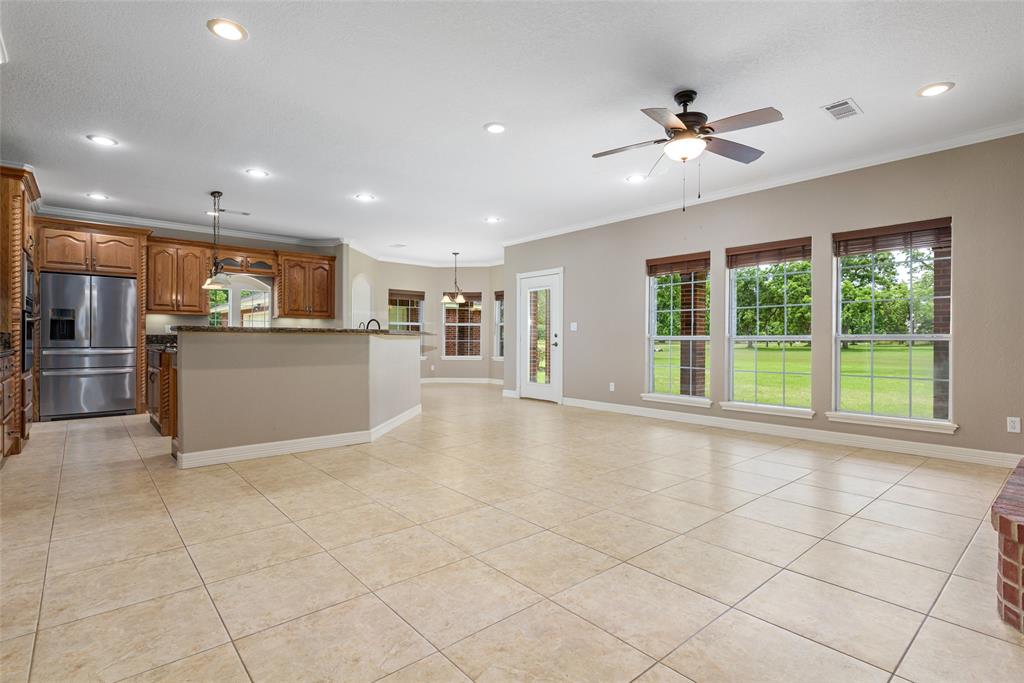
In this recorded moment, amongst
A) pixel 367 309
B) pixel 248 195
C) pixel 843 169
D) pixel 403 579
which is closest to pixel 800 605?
pixel 403 579

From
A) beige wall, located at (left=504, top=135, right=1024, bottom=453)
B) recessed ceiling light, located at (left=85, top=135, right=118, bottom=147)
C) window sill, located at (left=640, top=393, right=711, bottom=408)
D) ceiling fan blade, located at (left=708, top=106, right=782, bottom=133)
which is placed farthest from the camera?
window sill, located at (left=640, top=393, right=711, bottom=408)

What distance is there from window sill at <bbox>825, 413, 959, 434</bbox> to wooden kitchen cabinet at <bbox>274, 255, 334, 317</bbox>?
7.10 meters

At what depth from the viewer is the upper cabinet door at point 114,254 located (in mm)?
5957

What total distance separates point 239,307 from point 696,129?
7.09 metres

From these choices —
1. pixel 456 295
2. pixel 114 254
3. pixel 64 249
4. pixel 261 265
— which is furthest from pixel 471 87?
pixel 456 295

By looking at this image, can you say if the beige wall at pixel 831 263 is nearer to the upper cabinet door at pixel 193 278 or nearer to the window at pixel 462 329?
the window at pixel 462 329

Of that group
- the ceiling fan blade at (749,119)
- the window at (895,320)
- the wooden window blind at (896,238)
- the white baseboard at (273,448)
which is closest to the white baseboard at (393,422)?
the white baseboard at (273,448)

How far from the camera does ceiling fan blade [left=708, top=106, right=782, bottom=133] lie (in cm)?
282

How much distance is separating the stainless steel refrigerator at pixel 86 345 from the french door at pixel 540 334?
5.19 metres

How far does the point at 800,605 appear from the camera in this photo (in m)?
1.83

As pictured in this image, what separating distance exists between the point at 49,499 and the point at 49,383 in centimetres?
352

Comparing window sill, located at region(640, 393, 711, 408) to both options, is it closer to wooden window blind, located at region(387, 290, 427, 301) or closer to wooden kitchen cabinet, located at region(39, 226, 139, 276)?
wooden window blind, located at region(387, 290, 427, 301)

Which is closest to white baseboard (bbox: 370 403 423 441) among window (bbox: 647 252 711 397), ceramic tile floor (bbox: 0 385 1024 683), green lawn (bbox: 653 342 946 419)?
ceramic tile floor (bbox: 0 385 1024 683)

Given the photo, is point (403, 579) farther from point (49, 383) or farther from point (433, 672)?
point (49, 383)
